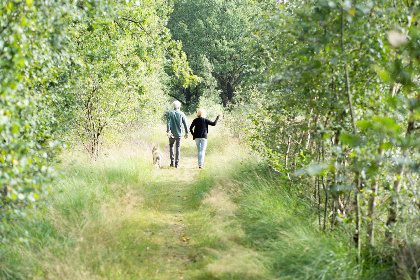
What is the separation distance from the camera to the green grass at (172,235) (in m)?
4.09

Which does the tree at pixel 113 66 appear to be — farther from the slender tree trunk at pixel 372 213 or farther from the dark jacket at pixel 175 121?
the slender tree trunk at pixel 372 213

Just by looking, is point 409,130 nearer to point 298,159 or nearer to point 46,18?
point 298,159

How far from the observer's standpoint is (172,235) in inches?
236

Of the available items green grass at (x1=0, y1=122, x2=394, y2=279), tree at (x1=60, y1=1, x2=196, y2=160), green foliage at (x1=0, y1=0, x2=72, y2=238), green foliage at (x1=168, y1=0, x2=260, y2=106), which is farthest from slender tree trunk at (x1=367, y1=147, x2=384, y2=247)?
green foliage at (x1=168, y1=0, x2=260, y2=106)

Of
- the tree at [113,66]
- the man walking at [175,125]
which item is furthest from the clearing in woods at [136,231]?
the man walking at [175,125]

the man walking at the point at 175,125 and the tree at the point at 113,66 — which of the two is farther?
the man walking at the point at 175,125

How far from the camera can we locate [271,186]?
22.6 ft

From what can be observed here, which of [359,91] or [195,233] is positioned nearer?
[359,91]

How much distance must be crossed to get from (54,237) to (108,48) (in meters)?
4.77

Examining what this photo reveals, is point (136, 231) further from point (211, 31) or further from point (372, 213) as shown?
point (211, 31)

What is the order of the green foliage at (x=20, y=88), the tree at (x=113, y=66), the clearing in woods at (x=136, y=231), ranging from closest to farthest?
the green foliage at (x=20, y=88) < the clearing in woods at (x=136, y=231) < the tree at (x=113, y=66)

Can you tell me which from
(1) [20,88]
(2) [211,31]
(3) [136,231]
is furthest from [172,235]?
(2) [211,31]

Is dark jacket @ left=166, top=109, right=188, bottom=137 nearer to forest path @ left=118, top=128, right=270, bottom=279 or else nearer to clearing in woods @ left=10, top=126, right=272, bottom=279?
forest path @ left=118, top=128, right=270, bottom=279

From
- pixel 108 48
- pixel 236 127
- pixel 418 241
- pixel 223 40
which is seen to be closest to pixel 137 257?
pixel 418 241
